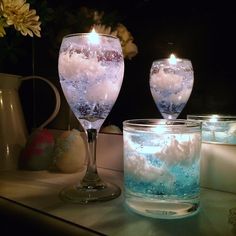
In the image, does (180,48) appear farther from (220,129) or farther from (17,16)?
(17,16)

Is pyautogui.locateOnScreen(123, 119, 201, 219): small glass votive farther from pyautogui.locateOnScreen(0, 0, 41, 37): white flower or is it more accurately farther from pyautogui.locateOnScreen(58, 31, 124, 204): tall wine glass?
pyautogui.locateOnScreen(0, 0, 41, 37): white flower

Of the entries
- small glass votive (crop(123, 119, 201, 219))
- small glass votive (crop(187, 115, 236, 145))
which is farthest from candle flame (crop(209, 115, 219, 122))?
small glass votive (crop(123, 119, 201, 219))

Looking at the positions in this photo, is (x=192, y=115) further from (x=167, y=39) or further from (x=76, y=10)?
(x=76, y=10)

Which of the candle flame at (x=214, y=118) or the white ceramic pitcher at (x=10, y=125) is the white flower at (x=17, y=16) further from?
the candle flame at (x=214, y=118)

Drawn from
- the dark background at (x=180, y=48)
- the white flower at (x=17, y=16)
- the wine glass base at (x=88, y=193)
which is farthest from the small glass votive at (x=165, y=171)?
the white flower at (x=17, y=16)

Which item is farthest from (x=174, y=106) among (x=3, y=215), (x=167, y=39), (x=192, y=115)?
(x=3, y=215)

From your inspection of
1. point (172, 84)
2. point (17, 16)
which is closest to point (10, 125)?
point (17, 16)

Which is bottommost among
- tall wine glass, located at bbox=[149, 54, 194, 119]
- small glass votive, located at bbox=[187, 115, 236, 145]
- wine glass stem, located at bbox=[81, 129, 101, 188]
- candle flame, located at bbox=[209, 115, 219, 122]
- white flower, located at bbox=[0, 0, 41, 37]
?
wine glass stem, located at bbox=[81, 129, 101, 188]
